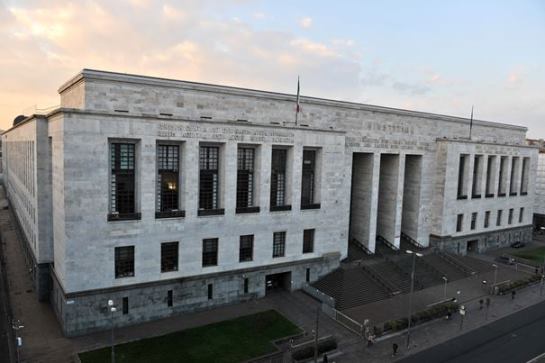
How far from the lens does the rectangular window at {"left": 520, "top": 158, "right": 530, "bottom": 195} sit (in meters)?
76.8

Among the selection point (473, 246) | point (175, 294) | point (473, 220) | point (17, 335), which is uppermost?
point (473, 220)

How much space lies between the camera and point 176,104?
41.4 meters

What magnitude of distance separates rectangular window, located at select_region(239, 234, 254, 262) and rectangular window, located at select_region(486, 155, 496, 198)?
47.0 meters

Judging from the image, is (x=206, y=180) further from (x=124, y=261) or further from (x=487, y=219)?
(x=487, y=219)

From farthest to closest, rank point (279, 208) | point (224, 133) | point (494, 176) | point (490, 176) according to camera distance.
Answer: point (490, 176)
point (494, 176)
point (279, 208)
point (224, 133)

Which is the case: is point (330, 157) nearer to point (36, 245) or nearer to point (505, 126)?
point (36, 245)

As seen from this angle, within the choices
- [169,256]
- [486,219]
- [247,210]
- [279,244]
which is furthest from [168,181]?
[486,219]

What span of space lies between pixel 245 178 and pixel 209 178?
4.19 meters

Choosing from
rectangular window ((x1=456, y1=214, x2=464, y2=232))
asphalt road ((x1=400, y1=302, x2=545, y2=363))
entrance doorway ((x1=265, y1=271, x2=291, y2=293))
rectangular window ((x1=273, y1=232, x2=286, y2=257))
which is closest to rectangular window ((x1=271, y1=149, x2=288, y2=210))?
rectangular window ((x1=273, y1=232, x2=286, y2=257))

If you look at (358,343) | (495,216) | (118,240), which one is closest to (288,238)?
(358,343)

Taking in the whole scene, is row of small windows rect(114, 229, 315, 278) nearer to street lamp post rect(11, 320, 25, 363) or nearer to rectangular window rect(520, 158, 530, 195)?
street lamp post rect(11, 320, 25, 363)

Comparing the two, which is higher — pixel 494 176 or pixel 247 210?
pixel 494 176

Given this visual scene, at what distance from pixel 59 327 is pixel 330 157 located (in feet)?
108

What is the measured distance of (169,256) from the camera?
39.1 m
